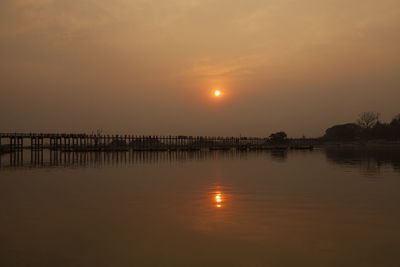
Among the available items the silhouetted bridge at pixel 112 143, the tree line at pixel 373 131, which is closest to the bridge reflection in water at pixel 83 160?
the silhouetted bridge at pixel 112 143

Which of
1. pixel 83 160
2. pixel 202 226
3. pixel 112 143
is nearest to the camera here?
pixel 202 226

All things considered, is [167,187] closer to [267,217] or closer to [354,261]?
[267,217]

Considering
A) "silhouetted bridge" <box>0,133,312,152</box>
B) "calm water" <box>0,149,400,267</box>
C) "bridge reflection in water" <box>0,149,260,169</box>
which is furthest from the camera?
"silhouetted bridge" <box>0,133,312,152</box>

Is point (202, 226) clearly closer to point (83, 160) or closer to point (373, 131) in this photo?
point (83, 160)

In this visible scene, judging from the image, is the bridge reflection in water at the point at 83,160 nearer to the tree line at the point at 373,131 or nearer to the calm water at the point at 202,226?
the calm water at the point at 202,226

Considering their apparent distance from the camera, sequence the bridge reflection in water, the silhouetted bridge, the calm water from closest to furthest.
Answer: the calm water < the bridge reflection in water < the silhouetted bridge

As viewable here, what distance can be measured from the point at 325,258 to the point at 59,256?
549cm

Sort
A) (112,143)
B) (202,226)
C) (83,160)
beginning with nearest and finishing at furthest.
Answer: (202,226), (83,160), (112,143)

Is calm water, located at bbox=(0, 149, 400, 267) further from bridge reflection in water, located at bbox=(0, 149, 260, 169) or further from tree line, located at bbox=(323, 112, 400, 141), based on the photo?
tree line, located at bbox=(323, 112, 400, 141)

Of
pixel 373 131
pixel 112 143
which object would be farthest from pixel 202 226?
pixel 373 131

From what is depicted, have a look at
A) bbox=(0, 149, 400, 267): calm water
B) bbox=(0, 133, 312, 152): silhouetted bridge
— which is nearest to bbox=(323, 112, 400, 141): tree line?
bbox=(0, 133, 312, 152): silhouetted bridge

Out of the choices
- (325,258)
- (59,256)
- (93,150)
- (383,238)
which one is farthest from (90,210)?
(93,150)

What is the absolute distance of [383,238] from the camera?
8156mm

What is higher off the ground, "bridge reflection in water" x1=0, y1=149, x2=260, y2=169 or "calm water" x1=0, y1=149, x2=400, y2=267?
"bridge reflection in water" x1=0, y1=149, x2=260, y2=169
